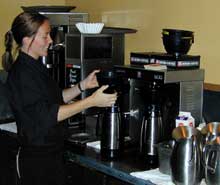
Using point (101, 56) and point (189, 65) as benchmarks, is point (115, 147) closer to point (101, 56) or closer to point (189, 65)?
point (189, 65)

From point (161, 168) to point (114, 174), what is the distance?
0.20 meters

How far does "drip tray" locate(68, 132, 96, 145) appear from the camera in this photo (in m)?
2.41

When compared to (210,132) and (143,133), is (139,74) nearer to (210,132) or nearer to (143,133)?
(143,133)

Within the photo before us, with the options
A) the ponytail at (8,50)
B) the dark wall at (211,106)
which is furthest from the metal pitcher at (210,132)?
the ponytail at (8,50)

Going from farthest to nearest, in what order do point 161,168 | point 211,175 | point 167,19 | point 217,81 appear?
point 167,19 → point 217,81 → point 161,168 → point 211,175

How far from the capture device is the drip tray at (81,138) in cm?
241

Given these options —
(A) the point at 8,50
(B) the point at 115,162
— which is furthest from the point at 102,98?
(A) the point at 8,50

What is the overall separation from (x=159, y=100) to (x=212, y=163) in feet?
1.86

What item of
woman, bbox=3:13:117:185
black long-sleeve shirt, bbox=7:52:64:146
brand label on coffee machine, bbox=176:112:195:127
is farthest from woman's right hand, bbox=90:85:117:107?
brand label on coffee machine, bbox=176:112:195:127

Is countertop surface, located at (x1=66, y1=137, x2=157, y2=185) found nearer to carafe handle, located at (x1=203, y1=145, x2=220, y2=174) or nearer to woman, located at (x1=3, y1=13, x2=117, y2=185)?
woman, located at (x1=3, y1=13, x2=117, y2=185)

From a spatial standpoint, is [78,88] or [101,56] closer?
[78,88]

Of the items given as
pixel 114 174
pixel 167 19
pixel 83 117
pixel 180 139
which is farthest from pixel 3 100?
pixel 180 139

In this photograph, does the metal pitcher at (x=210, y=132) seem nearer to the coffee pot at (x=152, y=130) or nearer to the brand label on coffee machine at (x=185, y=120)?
the brand label on coffee machine at (x=185, y=120)

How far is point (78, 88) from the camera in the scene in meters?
2.58
